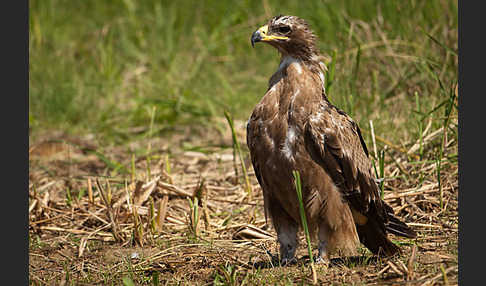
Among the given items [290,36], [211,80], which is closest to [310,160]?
[290,36]

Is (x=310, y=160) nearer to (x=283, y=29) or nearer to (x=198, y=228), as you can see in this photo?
(x=283, y=29)

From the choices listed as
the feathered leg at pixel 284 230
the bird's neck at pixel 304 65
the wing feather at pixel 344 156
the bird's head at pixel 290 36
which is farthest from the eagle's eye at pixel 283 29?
the feathered leg at pixel 284 230

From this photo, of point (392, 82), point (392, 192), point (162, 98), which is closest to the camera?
point (392, 192)

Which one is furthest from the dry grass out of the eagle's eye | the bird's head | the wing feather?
the eagle's eye

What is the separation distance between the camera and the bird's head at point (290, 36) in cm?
403

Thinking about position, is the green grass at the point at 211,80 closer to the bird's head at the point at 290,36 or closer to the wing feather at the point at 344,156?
the wing feather at the point at 344,156

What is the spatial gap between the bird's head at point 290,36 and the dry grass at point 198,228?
130 centimetres

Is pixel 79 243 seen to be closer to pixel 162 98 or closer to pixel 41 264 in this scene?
pixel 41 264

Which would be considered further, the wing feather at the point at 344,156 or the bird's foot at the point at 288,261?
the bird's foot at the point at 288,261

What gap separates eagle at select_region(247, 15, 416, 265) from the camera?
378cm

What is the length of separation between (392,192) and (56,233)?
2571 millimetres

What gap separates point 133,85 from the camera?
Result: 26.8 ft

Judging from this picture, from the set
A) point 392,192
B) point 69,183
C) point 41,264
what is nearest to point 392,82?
point 392,192

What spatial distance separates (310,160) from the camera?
3783 millimetres
